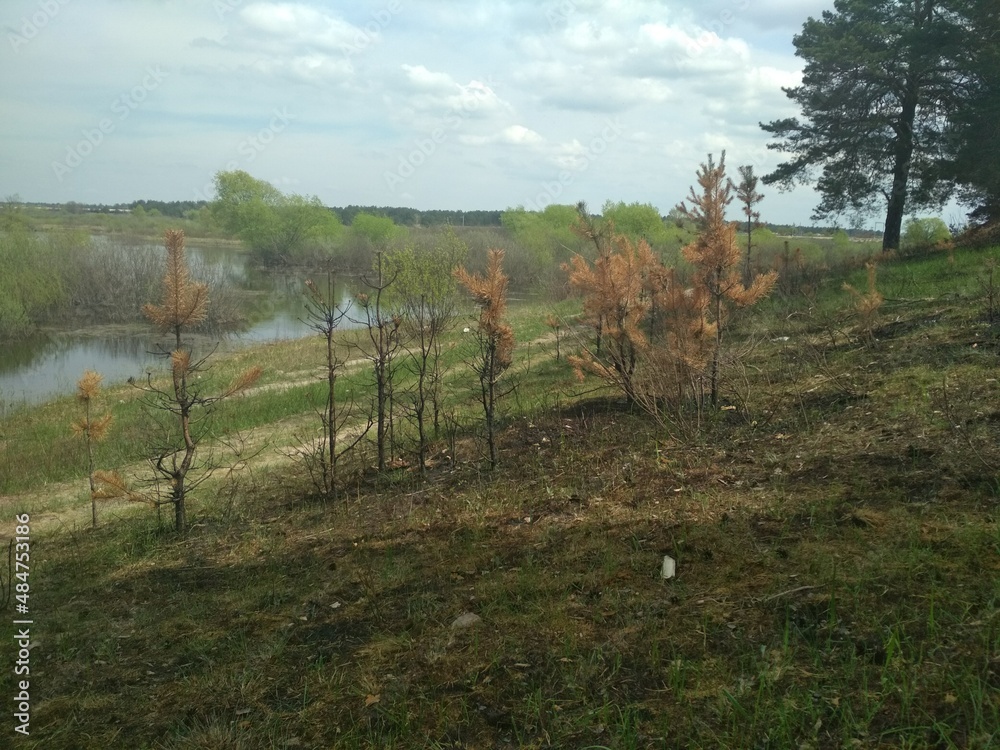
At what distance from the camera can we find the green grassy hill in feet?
9.11

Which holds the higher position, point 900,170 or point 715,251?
point 900,170

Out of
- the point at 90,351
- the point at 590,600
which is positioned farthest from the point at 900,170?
the point at 90,351

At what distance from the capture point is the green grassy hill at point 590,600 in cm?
278

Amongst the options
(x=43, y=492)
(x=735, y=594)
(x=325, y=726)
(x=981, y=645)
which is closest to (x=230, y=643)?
(x=325, y=726)

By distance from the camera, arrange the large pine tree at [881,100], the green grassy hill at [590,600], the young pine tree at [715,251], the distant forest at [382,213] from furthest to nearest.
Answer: the distant forest at [382,213] < the large pine tree at [881,100] < the young pine tree at [715,251] < the green grassy hill at [590,600]

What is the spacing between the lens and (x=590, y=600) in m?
3.66

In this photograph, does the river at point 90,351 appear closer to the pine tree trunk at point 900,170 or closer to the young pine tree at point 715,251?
the young pine tree at point 715,251

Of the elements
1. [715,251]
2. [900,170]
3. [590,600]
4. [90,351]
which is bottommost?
[90,351]

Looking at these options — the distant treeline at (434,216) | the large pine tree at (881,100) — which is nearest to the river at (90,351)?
the large pine tree at (881,100)

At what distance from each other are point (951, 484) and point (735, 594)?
1.63 m

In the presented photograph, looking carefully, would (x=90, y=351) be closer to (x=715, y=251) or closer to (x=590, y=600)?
(x=715, y=251)

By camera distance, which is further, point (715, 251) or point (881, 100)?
point (881, 100)

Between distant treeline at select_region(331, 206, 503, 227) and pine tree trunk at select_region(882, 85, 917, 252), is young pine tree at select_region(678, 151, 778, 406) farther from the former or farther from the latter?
distant treeline at select_region(331, 206, 503, 227)

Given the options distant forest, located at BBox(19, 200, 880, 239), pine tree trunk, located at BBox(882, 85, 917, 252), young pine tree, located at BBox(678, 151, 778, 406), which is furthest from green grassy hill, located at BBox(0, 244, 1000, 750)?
distant forest, located at BBox(19, 200, 880, 239)
